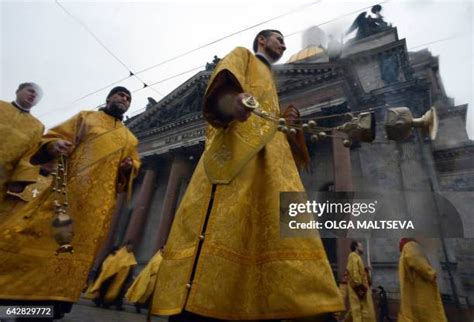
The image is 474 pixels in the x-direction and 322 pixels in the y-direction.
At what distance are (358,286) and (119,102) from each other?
17.1ft

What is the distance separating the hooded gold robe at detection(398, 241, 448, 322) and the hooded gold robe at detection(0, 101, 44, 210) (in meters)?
4.44

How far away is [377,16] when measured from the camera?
1376cm

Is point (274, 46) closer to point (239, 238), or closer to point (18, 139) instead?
point (239, 238)

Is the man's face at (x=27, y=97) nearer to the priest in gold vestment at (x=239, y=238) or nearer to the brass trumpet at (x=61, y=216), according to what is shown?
the brass trumpet at (x=61, y=216)

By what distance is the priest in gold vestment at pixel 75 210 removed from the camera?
8.38ft

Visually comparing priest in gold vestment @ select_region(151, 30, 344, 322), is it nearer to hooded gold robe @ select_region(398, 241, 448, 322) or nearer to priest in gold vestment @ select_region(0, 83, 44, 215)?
priest in gold vestment @ select_region(0, 83, 44, 215)

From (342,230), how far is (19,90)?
3818mm

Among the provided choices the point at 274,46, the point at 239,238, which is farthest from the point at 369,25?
the point at 239,238

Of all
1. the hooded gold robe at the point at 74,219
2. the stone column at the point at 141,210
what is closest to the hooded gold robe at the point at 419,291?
the hooded gold robe at the point at 74,219

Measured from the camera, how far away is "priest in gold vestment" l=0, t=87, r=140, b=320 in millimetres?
2553

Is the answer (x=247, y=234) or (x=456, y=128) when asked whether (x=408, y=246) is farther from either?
(x=456, y=128)

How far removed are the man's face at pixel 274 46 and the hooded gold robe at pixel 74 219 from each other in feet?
6.20

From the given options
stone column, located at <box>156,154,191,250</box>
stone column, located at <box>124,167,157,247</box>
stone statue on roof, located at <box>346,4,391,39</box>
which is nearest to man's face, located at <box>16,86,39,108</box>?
stone column, located at <box>156,154,191,250</box>

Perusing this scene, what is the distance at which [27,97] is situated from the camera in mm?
3539
